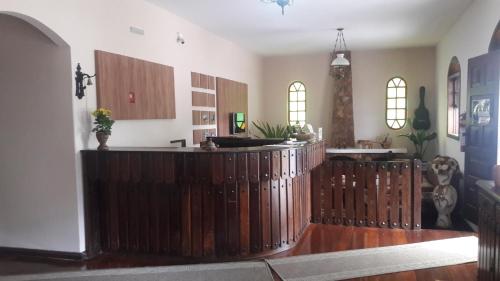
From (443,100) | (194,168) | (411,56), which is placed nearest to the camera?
(194,168)

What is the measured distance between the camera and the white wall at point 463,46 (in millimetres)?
4629

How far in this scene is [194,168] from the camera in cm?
367

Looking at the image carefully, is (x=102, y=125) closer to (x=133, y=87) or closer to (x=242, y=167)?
(x=133, y=87)

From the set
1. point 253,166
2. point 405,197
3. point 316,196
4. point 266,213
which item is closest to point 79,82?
point 253,166

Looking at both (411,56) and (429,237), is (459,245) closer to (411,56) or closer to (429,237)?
(429,237)

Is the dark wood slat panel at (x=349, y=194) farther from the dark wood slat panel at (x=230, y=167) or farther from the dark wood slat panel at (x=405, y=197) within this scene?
the dark wood slat panel at (x=230, y=167)

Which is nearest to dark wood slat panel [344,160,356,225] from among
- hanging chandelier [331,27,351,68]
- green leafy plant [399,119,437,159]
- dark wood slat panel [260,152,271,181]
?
dark wood slat panel [260,152,271,181]

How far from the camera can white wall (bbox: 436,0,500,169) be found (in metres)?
4.63

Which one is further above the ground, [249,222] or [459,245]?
[249,222]

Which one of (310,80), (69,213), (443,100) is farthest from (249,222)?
(310,80)

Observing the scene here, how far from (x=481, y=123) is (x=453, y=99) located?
105 inches

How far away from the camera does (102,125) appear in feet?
12.4

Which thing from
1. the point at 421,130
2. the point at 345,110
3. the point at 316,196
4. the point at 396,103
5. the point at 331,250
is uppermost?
the point at 396,103

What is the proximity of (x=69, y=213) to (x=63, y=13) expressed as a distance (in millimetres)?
1834
